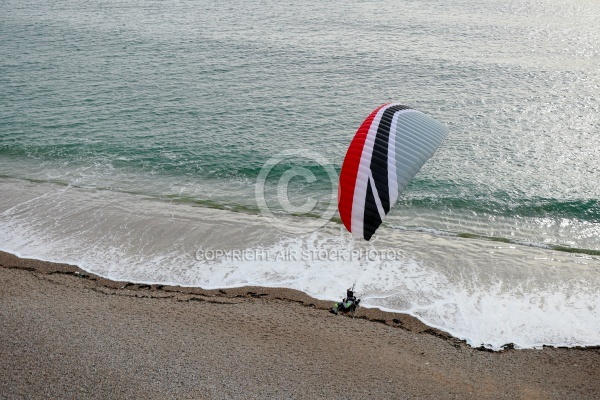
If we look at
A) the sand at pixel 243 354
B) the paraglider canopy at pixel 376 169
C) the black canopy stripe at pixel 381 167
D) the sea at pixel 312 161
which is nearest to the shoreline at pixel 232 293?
the sand at pixel 243 354

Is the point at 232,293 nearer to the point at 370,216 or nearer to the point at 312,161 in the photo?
the point at 370,216

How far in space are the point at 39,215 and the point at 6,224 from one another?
128 centimetres

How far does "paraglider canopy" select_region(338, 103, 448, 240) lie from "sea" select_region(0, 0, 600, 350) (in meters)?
4.03

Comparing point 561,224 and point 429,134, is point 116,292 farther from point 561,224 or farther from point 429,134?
point 561,224

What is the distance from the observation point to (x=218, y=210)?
22.5m

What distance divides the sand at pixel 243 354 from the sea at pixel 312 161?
3.51ft

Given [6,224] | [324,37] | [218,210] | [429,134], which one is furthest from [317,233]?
[324,37]

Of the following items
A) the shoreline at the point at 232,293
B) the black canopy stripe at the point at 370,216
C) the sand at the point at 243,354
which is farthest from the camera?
the shoreline at the point at 232,293

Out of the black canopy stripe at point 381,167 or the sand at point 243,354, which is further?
the black canopy stripe at point 381,167

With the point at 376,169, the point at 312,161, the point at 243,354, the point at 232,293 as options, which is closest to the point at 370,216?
the point at 376,169

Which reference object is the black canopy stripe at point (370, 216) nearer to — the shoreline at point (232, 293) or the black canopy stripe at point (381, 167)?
the black canopy stripe at point (381, 167)

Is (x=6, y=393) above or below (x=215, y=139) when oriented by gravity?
below

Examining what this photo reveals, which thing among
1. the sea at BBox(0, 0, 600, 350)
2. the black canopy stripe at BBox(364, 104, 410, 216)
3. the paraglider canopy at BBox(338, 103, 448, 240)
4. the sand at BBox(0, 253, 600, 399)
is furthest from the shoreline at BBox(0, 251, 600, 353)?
the black canopy stripe at BBox(364, 104, 410, 216)

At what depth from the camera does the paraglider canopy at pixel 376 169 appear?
1358 cm
